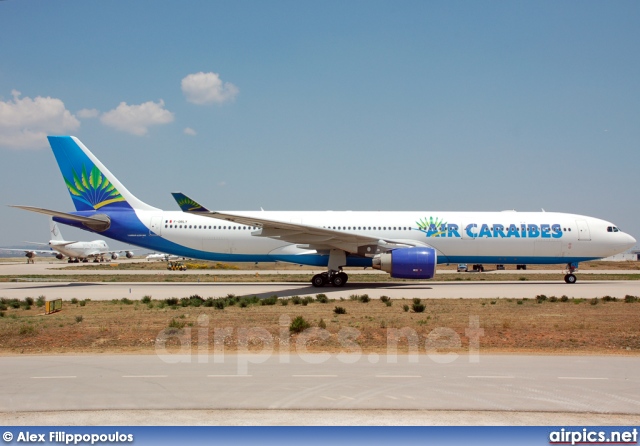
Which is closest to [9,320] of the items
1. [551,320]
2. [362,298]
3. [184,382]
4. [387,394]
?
[184,382]

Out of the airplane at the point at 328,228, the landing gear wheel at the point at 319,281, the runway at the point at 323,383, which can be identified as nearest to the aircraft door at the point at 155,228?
the airplane at the point at 328,228

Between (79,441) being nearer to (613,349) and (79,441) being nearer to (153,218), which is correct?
(613,349)

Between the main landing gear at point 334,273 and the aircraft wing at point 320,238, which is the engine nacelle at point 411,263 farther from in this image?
the main landing gear at point 334,273

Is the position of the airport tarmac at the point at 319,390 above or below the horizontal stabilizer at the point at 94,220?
below

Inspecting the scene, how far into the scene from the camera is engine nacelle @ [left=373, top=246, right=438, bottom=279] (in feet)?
73.4

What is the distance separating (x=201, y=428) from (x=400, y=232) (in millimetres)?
20800

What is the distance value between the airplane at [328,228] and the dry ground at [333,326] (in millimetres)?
8337

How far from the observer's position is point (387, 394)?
295 inches

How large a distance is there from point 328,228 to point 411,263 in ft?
18.2

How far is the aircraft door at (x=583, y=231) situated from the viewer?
2664cm

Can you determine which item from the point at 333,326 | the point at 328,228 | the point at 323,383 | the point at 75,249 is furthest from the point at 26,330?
the point at 75,249

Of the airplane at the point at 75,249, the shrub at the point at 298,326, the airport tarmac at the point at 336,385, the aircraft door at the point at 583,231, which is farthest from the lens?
the airplane at the point at 75,249

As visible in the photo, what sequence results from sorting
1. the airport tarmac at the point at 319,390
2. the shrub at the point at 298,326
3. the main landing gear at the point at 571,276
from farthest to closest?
the main landing gear at the point at 571,276
the shrub at the point at 298,326
the airport tarmac at the point at 319,390

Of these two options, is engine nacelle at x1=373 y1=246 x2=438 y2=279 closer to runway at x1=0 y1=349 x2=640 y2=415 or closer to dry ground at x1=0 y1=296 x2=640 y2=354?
dry ground at x1=0 y1=296 x2=640 y2=354
